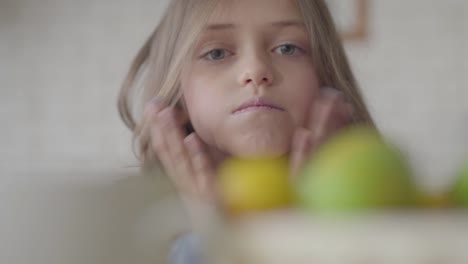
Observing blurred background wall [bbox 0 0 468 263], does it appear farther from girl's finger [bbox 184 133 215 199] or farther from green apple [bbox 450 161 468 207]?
green apple [bbox 450 161 468 207]

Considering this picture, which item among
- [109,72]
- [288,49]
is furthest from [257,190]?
[109,72]

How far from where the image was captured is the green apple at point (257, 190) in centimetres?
28

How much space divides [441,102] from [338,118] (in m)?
0.80

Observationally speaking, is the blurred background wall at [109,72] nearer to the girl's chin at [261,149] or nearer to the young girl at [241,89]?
the young girl at [241,89]

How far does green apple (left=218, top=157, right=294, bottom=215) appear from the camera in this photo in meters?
0.28

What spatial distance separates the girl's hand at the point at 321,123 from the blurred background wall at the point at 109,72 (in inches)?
26.6

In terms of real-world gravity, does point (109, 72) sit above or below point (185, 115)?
above

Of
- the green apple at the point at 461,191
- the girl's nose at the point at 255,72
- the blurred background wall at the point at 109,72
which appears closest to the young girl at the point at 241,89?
the girl's nose at the point at 255,72

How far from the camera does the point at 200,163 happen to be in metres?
0.44

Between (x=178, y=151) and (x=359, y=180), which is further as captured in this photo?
(x=178, y=151)

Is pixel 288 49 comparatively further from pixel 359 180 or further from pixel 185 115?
pixel 359 180

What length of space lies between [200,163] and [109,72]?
0.86 m

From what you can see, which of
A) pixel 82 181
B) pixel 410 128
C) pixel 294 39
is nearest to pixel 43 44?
pixel 410 128

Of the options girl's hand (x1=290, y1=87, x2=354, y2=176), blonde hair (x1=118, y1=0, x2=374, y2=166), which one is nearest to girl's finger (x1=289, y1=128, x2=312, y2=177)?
girl's hand (x1=290, y1=87, x2=354, y2=176)
